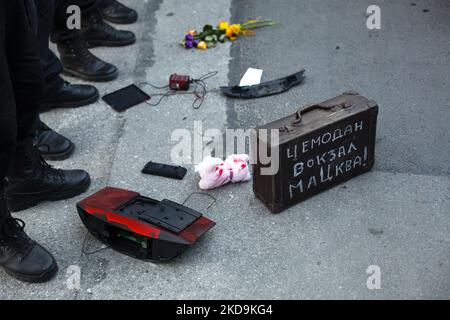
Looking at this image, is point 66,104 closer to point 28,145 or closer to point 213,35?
point 28,145

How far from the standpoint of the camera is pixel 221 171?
116 inches

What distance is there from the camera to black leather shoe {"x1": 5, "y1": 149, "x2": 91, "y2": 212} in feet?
9.26

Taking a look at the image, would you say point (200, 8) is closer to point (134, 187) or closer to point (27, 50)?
point (134, 187)

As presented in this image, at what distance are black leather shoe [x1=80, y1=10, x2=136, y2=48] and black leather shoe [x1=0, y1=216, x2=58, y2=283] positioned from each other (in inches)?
73.8

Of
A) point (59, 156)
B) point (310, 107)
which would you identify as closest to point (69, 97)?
point (59, 156)

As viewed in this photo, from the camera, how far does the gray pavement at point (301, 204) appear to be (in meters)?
2.52

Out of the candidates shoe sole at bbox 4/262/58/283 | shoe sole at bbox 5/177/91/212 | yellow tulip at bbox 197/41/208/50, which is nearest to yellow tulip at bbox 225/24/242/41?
yellow tulip at bbox 197/41/208/50

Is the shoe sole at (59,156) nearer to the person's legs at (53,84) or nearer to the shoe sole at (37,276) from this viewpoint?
the person's legs at (53,84)

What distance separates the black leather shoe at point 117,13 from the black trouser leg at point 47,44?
3.32 feet

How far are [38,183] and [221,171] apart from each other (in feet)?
2.87
